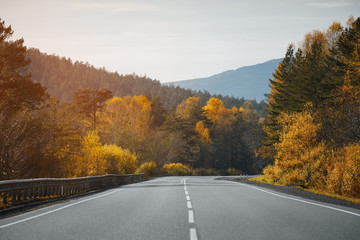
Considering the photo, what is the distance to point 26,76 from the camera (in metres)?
33.5

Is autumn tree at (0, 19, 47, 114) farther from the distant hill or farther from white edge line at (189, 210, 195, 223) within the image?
the distant hill

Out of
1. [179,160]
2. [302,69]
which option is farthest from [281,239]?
[179,160]

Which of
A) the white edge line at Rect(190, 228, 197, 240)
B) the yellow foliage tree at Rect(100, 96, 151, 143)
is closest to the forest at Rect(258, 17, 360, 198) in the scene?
the white edge line at Rect(190, 228, 197, 240)

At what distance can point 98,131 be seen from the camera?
34.2 meters

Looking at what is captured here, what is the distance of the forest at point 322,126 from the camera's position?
763 inches

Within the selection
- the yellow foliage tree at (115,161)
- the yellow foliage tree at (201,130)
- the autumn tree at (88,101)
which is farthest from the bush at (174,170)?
the yellow foliage tree at (115,161)

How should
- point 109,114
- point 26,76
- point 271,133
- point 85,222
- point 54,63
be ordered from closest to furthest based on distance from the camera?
point 85,222 → point 26,76 → point 271,133 → point 109,114 → point 54,63

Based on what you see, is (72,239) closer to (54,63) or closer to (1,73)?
(1,73)

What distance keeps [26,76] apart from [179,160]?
54.6 meters

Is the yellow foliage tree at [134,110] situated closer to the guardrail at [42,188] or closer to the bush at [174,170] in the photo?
the bush at [174,170]

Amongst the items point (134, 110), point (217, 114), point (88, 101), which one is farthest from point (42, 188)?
point (217, 114)

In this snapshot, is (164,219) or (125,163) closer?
(164,219)

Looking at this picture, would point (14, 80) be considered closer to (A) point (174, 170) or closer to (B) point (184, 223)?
(B) point (184, 223)

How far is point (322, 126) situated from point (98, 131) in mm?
21191
